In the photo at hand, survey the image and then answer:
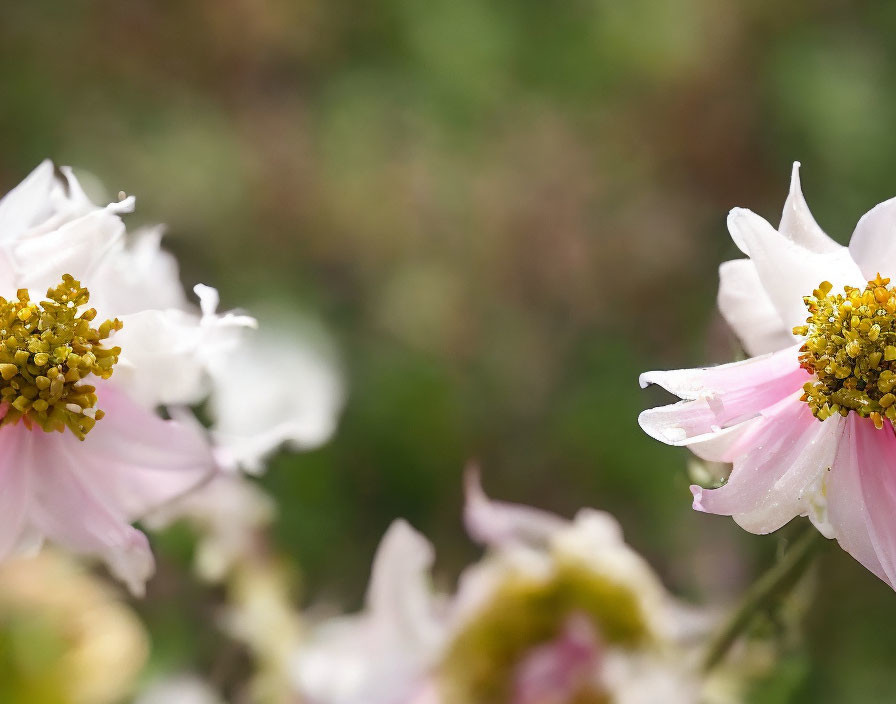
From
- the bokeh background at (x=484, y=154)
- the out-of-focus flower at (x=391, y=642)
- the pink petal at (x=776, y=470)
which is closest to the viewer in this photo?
the pink petal at (x=776, y=470)

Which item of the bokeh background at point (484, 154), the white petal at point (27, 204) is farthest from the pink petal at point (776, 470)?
the bokeh background at point (484, 154)

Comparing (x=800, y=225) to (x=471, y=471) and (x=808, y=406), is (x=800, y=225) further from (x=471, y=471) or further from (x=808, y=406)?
(x=471, y=471)

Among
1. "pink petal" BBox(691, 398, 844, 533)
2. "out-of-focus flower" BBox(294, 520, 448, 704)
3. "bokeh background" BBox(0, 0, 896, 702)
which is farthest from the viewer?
"bokeh background" BBox(0, 0, 896, 702)

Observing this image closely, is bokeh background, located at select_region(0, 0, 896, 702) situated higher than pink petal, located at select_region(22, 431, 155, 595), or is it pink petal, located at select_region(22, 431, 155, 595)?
bokeh background, located at select_region(0, 0, 896, 702)

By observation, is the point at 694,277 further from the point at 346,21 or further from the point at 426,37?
the point at 346,21

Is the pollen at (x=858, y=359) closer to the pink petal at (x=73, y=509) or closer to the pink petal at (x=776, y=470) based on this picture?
the pink petal at (x=776, y=470)

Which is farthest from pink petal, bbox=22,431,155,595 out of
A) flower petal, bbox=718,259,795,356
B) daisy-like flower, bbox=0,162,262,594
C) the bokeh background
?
the bokeh background

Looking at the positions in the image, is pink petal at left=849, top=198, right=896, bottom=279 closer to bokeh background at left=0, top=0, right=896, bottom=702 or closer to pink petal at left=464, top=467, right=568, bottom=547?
pink petal at left=464, top=467, right=568, bottom=547
